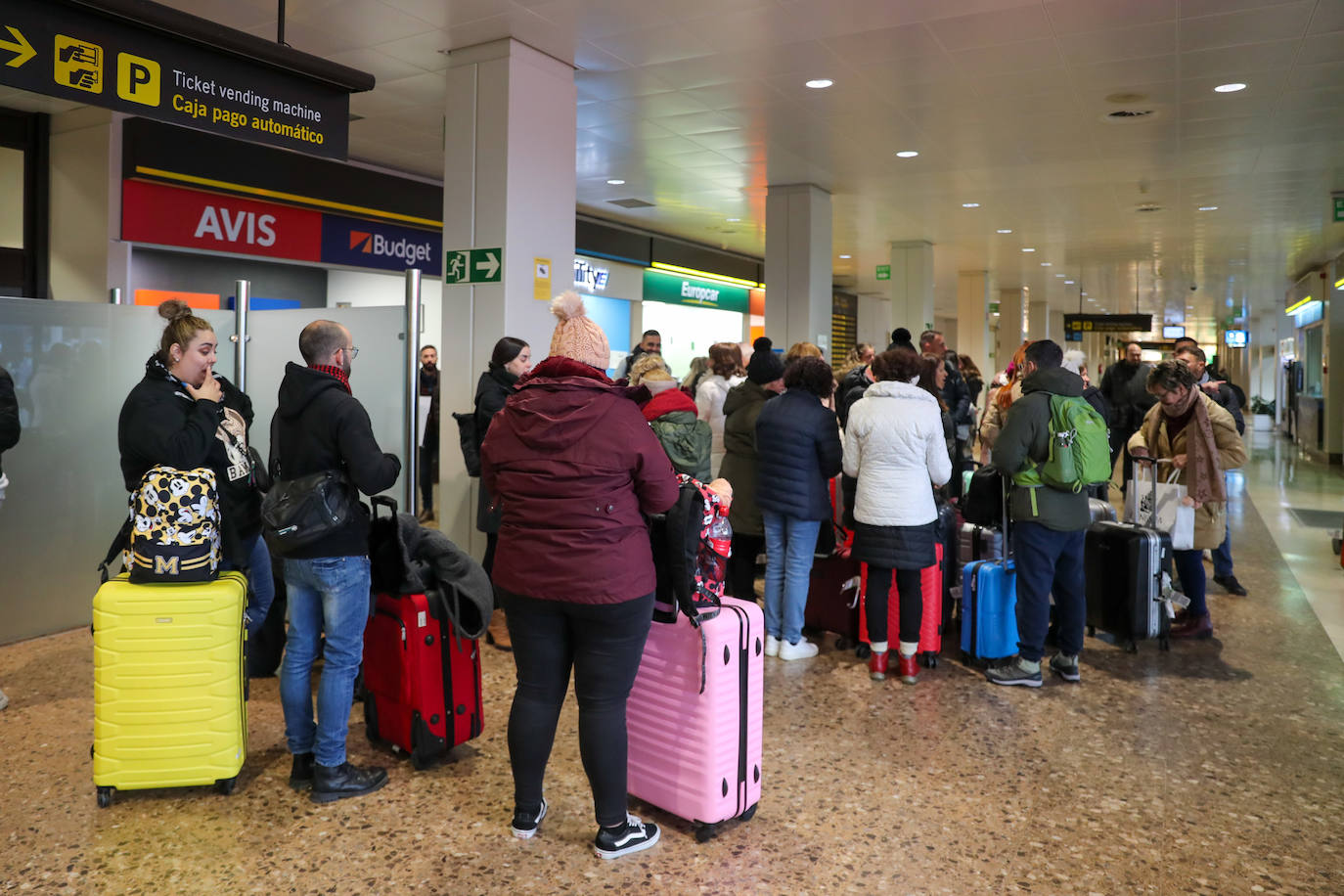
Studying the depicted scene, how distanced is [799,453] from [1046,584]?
121 centimetres

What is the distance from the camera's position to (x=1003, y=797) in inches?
127

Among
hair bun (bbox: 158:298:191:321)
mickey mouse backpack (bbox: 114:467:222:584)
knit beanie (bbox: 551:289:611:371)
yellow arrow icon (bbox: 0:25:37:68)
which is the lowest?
mickey mouse backpack (bbox: 114:467:222:584)

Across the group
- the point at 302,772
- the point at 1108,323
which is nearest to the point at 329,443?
the point at 302,772

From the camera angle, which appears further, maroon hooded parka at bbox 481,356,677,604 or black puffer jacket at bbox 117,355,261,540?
black puffer jacket at bbox 117,355,261,540

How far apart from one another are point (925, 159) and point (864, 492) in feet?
18.4

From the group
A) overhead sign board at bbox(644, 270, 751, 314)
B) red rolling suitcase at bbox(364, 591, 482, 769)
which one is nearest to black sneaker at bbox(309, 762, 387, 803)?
red rolling suitcase at bbox(364, 591, 482, 769)

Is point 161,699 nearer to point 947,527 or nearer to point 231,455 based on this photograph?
point 231,455

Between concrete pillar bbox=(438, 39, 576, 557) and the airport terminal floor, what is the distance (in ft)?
6.72

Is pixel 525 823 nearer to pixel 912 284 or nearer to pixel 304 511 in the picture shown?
pixel 304 511

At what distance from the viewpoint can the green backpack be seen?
4078 mm

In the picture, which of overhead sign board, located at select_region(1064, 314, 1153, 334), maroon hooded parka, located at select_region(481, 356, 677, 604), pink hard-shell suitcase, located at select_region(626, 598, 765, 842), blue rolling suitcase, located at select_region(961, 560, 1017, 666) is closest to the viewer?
maroon hooded parka, located at select_region(481, 356, 677, 604)

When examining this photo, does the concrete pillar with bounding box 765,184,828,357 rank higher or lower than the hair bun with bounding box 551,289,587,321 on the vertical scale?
higher

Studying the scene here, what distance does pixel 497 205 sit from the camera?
19.1 ft

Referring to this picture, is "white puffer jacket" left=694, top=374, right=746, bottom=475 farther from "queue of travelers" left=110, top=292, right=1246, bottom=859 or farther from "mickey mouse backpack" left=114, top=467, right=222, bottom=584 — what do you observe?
"mickey mouse backpack" left=114, top=467, right=222, bottom=584
